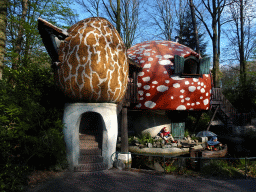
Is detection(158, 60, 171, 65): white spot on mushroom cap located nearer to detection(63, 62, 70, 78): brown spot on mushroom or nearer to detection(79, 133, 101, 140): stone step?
detection(79, 133, 101, 140): stone step

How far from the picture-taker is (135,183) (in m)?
5.96

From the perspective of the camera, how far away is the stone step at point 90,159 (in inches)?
292

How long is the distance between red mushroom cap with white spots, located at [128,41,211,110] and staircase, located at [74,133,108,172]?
12.1 feet

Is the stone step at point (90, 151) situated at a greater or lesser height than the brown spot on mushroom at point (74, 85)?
lesser

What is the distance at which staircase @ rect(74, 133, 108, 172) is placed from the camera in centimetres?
723

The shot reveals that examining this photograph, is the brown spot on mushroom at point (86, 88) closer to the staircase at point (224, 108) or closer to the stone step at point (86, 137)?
the stone step at point (86, 137)

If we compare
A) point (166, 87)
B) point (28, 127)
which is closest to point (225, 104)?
point (166, 87)

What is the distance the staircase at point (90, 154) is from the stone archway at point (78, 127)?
0.59ft

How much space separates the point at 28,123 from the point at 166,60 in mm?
7383

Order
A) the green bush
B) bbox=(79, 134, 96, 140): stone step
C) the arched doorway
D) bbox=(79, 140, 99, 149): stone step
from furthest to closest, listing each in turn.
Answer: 1. bbox=(79, 134, 96, 140): stone step
2. the arched doorway
3. bbox=(79, 140, 99, 149): stone step
4. the green bush

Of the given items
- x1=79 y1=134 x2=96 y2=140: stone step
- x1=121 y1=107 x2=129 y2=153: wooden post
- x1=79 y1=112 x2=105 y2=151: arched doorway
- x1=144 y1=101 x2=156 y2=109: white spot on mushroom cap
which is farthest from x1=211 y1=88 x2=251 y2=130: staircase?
x1=79 y1=134 x2=96 y2=140: stone step

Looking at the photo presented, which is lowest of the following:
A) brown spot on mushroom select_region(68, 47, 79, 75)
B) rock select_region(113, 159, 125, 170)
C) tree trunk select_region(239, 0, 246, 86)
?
rock select_region(113, 159, 125, 170)

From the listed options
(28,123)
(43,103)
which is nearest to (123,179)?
(28,123)

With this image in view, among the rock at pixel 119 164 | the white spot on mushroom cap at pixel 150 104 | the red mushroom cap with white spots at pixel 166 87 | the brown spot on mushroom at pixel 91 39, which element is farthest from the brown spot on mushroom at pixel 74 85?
the white spot on mushroom cap at pixel 150 104
